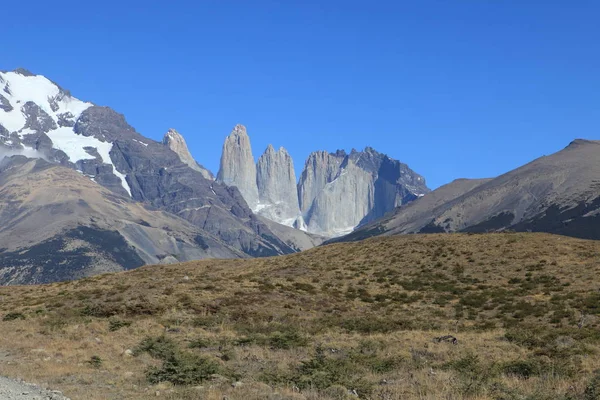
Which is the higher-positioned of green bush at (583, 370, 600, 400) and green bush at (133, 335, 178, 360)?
green bush at (133, 335, 178, 360)

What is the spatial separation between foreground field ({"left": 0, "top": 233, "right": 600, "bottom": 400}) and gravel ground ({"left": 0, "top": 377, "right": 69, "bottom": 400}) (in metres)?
0.99

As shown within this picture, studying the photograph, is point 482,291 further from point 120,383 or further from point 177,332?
point 120,383

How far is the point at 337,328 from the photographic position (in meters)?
39.7

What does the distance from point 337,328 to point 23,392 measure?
74.5ft

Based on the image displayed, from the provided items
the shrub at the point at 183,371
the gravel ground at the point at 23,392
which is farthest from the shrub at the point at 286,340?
the gravel ground at the point at 23,392

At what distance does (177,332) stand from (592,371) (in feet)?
78.3

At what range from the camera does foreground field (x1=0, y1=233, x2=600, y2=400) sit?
899 inches

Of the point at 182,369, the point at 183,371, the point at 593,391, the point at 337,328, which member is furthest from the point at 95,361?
the point at 593,391

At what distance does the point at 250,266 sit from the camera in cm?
7775

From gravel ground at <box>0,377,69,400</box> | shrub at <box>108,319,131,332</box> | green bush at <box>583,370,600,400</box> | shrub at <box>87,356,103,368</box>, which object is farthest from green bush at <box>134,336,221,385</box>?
green bush at <box>583,370,600,400</box>

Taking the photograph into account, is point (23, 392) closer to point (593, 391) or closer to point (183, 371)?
point (183, 371)

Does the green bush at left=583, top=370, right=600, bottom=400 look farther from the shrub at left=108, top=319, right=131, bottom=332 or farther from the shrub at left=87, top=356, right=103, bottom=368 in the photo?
the shrub at left=108, top=319, right=131, bottom=332

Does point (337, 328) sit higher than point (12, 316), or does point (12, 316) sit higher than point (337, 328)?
point (12, 316)

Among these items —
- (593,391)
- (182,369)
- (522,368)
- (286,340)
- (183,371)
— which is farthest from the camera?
(286,340)
